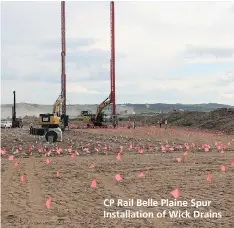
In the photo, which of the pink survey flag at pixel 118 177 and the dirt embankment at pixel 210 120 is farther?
the dirt embankment at pixel 210 120

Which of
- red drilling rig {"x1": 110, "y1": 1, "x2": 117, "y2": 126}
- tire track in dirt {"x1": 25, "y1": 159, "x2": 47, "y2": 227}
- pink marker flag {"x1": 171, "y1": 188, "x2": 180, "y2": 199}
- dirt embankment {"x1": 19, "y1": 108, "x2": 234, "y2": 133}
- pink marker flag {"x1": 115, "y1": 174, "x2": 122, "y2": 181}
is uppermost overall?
red drilling rig {"x1": 110, "y1": 1, "x2": 117, "y2": 126}

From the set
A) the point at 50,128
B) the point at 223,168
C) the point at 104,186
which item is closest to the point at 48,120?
the point at 50,128

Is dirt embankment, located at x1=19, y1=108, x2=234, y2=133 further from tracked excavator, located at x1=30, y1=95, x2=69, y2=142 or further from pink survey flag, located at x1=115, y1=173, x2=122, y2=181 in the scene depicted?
pink survey flag, located at x1=115, y1=173, x2=122, y2=181

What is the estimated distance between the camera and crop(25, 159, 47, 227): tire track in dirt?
845cm

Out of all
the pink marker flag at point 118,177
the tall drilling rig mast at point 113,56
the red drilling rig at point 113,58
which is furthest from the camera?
the tall drilling rig mast at point 113,56

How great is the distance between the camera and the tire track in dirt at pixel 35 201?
8.45m

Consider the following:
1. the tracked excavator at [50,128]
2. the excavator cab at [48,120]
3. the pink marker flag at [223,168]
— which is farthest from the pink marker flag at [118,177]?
the excavator cab at [48,120]

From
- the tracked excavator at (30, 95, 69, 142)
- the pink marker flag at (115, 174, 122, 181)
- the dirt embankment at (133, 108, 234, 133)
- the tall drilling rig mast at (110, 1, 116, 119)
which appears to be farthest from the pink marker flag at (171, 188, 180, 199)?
the tall drilling rig mast at (110, 1, 116, 119)

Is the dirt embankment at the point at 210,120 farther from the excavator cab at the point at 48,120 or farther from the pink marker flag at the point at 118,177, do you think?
the pink marker flag at the point at 118,177

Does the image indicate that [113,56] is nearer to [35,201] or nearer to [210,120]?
[210,120]

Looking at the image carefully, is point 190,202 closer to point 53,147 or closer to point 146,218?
point 146,218

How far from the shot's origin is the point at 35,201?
32.8ft

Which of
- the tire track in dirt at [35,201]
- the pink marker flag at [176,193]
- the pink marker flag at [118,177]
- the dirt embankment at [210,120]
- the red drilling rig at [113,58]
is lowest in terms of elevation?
the tire track in dirt at [35,201]

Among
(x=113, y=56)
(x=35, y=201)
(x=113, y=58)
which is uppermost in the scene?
(x=113, y=56)
